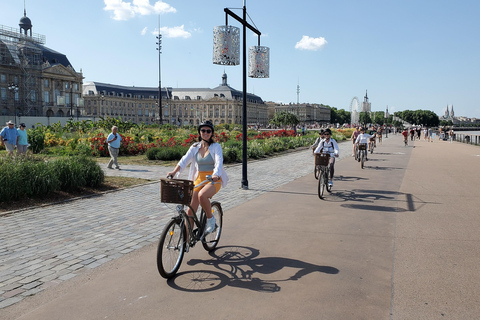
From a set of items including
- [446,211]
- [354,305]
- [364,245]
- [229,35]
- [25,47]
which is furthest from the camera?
[25,47]

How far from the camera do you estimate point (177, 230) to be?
4648mm

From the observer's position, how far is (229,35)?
9625 mm

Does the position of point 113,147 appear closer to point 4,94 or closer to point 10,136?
point 10,136

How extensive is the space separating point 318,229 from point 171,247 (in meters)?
2.99

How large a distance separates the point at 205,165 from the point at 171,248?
3.68 feet

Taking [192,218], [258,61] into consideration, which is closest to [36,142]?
[258,61]

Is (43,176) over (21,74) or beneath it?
beneath

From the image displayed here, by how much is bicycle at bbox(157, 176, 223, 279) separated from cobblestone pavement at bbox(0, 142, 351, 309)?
107cm

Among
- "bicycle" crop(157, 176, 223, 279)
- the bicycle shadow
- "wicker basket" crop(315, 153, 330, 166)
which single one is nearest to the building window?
"wicker basket" crop(315, 153, 330, 166)

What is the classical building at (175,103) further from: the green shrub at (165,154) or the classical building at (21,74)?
the green shrub at (165,154)

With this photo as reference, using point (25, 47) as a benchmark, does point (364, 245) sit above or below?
below

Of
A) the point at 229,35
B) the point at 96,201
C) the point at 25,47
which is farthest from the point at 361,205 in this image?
the point at 25,47

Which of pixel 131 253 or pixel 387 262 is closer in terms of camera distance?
pixel 387 262

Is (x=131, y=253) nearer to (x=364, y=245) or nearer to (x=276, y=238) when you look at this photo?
(x=276, y=238)
